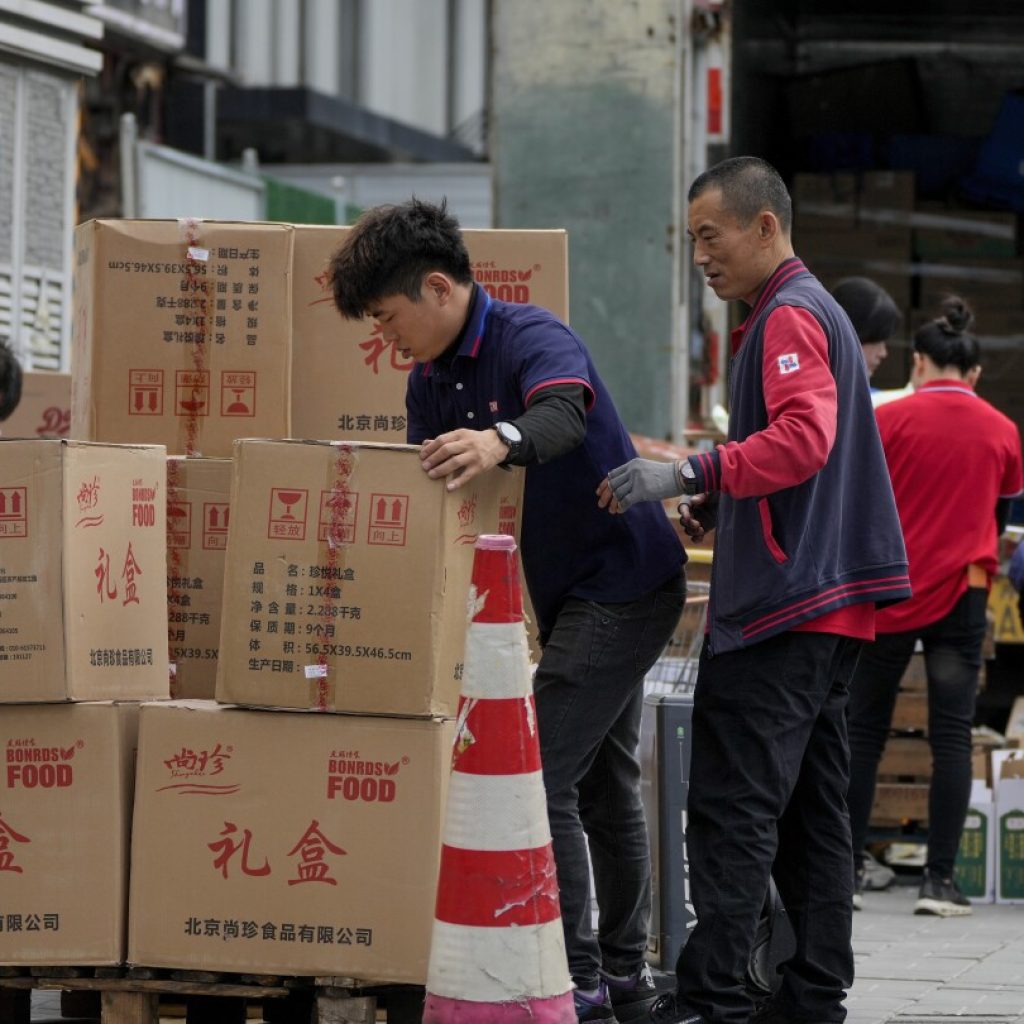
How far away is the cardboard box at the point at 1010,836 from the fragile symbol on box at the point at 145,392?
3894mm

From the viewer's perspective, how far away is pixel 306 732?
169 inches

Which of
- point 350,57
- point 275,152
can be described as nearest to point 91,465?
point 275,152

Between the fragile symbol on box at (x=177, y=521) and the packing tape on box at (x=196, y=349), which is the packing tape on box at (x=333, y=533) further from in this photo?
the packing tape on box at (x=196, y=349)

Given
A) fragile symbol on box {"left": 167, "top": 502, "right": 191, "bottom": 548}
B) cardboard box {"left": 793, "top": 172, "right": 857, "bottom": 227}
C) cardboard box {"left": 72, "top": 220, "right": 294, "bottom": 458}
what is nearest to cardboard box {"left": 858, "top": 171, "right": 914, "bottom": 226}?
cardboard box {"left": 793, "top": 172, "right": 857, "bottom": 227}

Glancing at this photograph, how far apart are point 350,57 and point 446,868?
1329 inches

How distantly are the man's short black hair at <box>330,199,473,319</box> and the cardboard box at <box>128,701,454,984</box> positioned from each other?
0.90 meters

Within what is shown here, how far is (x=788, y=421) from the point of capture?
13.2 ft

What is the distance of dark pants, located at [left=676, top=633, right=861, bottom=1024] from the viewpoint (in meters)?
4.21

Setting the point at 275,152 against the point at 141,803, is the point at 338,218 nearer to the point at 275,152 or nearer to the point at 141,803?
the point at 275,152

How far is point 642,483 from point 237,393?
52.8 inches

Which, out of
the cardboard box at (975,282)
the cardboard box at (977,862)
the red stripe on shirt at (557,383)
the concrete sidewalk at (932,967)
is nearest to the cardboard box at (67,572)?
the red stripe on shirt at (557,383)

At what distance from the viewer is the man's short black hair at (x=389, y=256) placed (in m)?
4.18

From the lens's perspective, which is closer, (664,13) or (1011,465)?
(1011,465)

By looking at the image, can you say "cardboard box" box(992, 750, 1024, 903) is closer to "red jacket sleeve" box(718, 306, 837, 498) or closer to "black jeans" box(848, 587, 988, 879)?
"black jeans" box(848, 587, 988, 879)
